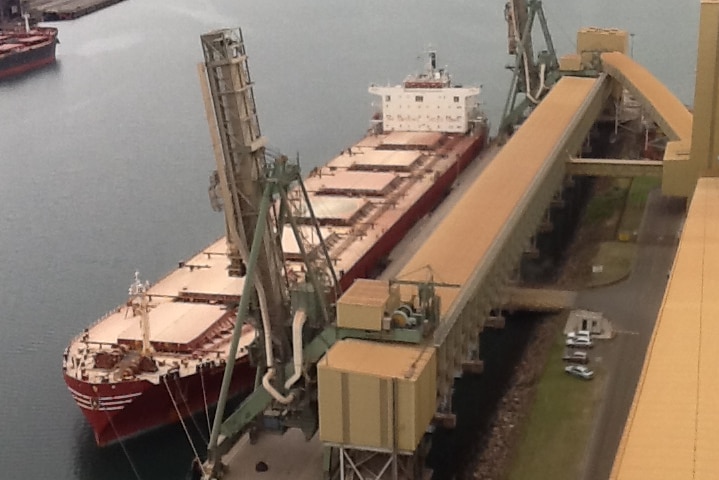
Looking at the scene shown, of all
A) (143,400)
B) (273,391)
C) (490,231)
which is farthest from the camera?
(490,231)

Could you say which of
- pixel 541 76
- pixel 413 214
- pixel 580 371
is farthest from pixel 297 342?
pixel 541 76

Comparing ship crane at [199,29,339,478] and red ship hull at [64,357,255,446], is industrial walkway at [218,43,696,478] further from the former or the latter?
red ship hull at [64,357,255,446]

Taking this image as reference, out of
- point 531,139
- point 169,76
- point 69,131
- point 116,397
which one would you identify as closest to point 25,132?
point 69,131

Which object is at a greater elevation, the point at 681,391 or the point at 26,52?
the point at 681,391

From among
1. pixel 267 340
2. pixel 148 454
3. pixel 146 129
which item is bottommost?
pixel 148 454

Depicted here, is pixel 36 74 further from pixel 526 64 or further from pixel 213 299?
pixel 213 299

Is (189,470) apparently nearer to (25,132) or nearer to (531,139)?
(531,139)
